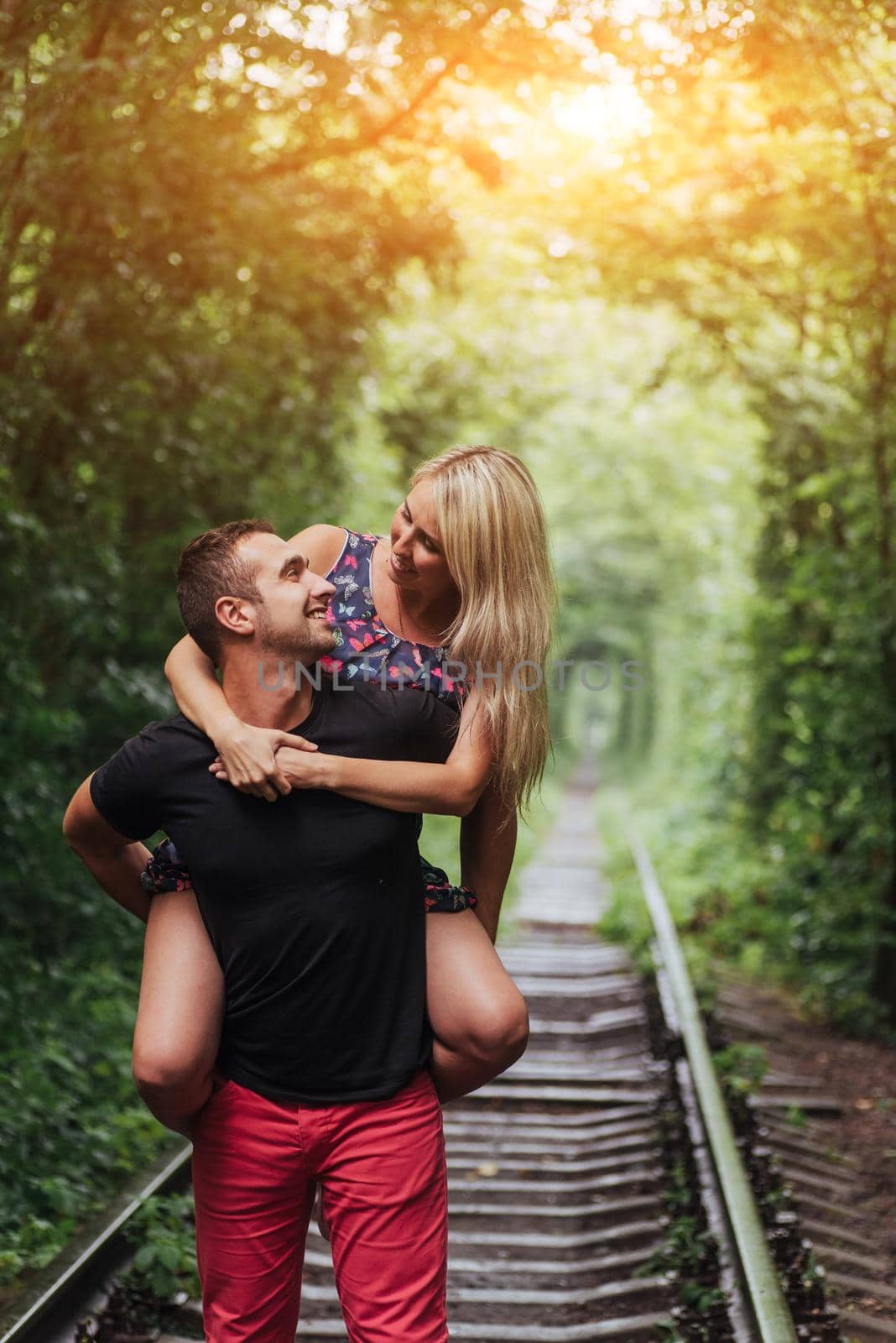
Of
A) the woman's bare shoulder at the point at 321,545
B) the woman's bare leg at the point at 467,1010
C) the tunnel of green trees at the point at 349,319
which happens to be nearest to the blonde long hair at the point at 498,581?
the woman's bare leg at the point at 467,1010

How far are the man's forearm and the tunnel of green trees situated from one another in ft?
5.29

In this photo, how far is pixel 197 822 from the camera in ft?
7.29

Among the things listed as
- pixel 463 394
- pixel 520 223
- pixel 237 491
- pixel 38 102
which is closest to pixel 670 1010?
pixel 237 491

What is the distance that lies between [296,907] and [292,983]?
138 millimetres

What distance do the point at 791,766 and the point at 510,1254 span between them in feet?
29.7

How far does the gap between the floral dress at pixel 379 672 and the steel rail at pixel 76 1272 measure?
1.66 m

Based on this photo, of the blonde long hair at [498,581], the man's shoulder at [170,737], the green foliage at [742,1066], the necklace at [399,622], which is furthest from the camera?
the green foliage at [742,1066]

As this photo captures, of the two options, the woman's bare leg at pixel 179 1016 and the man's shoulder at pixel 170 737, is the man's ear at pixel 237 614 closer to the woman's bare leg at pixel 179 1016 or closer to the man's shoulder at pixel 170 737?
the man's shoulder at pixel 170 737

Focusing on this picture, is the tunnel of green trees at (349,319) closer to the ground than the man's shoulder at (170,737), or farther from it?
closer to the ground

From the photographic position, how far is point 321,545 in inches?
111

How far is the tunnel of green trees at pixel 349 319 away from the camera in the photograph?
521cm

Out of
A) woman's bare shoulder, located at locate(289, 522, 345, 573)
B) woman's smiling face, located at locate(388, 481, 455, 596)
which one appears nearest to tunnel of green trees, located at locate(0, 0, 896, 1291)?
woman's bare shoulder, located at locate(289, 522, 345, 573)
